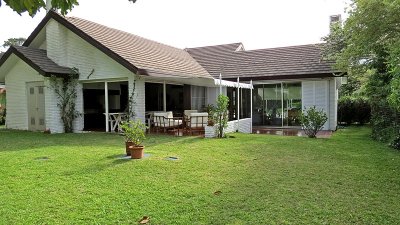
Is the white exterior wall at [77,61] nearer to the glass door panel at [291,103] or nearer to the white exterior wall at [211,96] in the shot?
the white exterior wall at [211,96]

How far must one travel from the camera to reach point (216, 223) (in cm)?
489

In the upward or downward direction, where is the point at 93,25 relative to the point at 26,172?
upward

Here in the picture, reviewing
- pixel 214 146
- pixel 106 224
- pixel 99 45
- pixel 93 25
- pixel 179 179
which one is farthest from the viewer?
pixel 93 25

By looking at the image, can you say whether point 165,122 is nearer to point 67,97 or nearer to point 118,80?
point 118,80

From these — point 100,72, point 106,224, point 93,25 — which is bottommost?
point 106,224

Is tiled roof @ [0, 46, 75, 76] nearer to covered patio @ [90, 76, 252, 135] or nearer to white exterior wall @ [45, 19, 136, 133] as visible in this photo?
white exterior wall @ [45, 19, 136, 133]

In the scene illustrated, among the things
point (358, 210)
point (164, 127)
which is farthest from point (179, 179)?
point (164, 127)

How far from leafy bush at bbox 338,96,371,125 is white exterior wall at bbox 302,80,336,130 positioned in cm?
557

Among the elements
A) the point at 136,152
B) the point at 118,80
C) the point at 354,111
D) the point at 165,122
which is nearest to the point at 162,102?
the point at 165,122

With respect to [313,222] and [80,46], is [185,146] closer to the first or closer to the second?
[313,222]

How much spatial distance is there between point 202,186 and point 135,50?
545 inches

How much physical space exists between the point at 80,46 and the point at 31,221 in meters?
15.1

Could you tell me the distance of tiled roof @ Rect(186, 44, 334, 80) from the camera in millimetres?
21359

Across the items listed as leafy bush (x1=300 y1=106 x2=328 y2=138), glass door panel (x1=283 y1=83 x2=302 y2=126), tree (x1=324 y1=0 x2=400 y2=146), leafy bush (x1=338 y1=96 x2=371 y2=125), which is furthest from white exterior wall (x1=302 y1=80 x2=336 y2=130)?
leafy bush (x1=338 y1=96 x2=371 y2=125)
